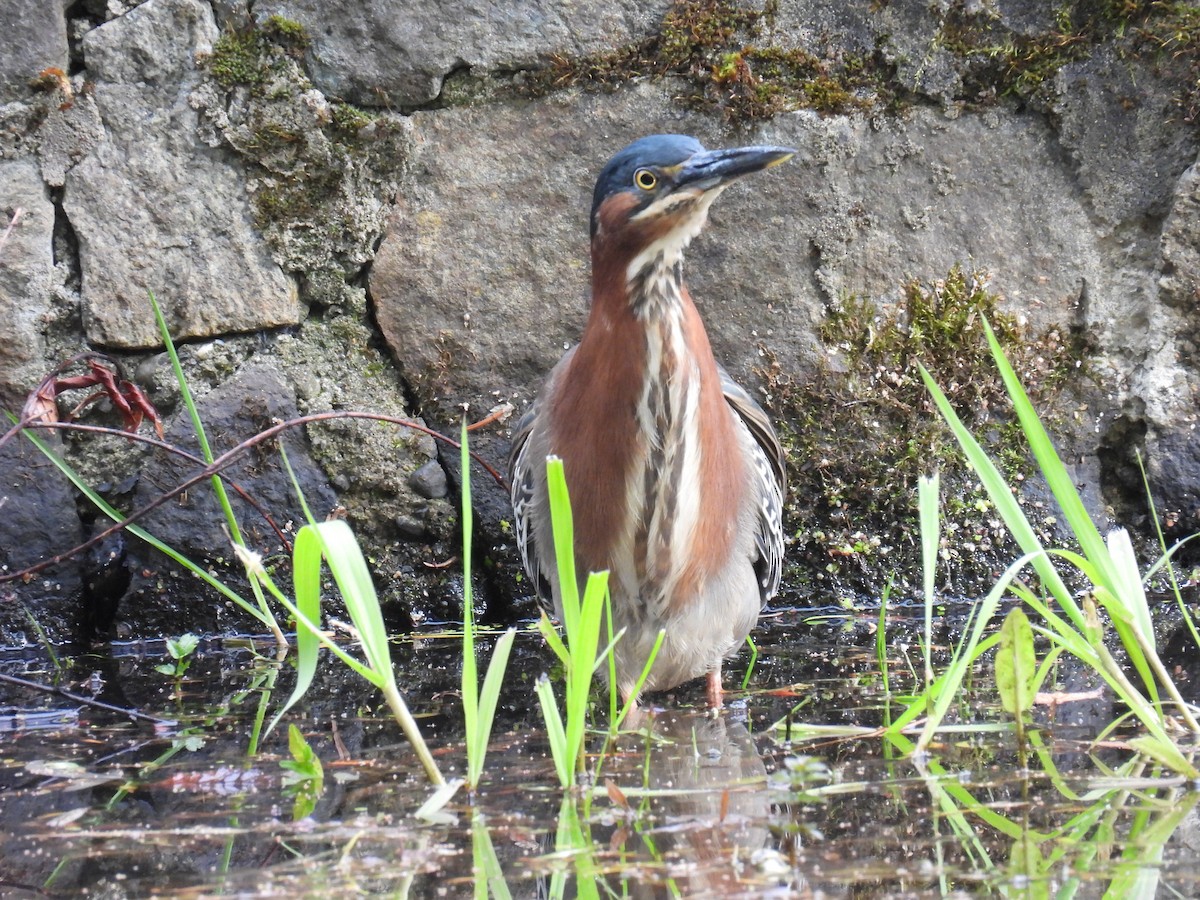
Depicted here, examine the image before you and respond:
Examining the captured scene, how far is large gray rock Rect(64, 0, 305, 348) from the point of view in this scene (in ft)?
14.9

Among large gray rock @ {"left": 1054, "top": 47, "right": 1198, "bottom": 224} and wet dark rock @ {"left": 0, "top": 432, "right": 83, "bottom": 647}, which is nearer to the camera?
wet dark rock @ {"left": 0, "top": 432, "right": 83, "bottom": 647}

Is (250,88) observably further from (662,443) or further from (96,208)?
(662,443)

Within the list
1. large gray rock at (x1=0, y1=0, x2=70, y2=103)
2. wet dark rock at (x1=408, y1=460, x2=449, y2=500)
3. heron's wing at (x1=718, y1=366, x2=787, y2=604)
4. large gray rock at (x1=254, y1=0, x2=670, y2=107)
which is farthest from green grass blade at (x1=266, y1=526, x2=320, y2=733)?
large gray rock at (x1=0, y1=0, x2=70, y2=103)

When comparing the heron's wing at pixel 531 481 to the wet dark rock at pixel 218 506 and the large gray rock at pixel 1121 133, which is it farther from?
the large gray rock at pixel 1121 133

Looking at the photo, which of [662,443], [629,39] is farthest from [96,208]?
[662,443]

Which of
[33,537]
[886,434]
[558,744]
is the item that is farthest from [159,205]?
[558,744]

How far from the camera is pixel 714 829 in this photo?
2154mm

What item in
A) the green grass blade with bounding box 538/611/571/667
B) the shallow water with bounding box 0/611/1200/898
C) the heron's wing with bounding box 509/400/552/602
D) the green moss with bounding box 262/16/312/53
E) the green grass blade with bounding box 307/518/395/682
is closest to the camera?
the shallow water with bounding box 0/611/1200/898

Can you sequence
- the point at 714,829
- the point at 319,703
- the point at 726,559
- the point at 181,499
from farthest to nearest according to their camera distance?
1. the point at 181,499
2. the point at 726,559
3. the point at 319,703
4. the point at 714,829

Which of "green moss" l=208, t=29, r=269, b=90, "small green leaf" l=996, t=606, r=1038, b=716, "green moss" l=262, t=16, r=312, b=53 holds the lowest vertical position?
"small green leaf" l=996, t=606, r=1038, b=716

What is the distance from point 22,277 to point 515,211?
5.84ft

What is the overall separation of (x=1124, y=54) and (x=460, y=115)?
255cm

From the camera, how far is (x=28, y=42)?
14.6 ft

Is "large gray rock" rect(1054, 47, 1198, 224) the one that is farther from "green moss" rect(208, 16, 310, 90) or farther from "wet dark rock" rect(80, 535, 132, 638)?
"wet dark rock" rect(80, 535, 132, 638)
